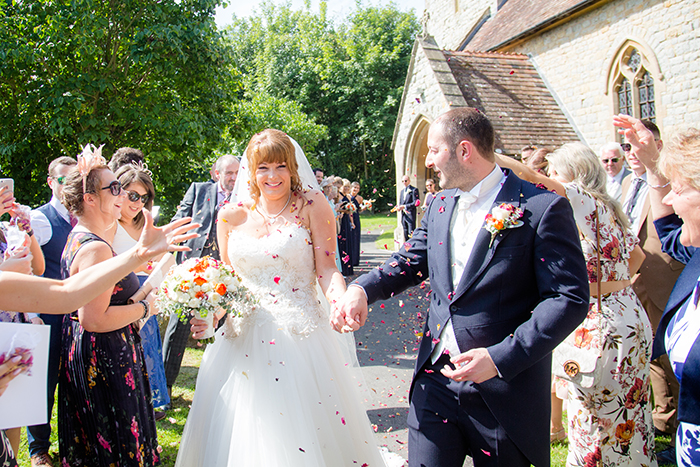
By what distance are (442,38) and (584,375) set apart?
25.1m

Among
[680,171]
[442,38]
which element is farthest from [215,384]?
[442,38]

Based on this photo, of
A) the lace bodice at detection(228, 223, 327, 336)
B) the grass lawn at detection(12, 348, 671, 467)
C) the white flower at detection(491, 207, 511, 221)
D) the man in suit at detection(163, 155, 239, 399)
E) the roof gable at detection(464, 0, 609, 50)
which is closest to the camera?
the white flower at detection(491, 207, 511, 221)

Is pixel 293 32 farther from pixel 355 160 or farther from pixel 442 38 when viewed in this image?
pixel 442 38

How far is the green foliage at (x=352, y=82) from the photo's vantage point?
3597cm

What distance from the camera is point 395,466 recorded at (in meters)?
3.68

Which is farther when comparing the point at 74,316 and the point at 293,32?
the point at 293,32

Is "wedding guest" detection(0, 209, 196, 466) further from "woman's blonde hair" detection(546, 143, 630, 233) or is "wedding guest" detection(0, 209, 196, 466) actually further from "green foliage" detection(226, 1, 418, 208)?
"green foliage" detection(226, 1, 418, 208)

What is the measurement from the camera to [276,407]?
2.85 metres

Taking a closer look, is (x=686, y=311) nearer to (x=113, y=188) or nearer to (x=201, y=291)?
(x=201, y=291)

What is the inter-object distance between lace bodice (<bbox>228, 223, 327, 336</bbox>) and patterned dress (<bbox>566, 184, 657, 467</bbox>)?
1.85 meters

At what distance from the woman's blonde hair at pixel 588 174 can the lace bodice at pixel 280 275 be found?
1952 mm

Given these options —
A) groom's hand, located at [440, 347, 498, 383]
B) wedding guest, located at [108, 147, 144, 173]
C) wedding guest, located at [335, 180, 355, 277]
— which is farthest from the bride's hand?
wedding guest, located at [335, 180, 355, 277]

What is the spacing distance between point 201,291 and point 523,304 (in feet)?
5.90

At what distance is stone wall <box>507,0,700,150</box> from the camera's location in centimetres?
1148
